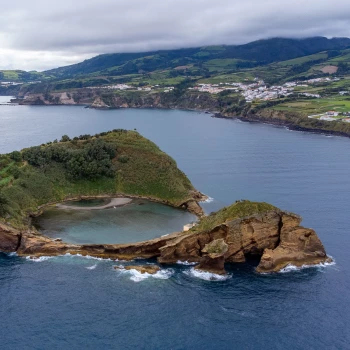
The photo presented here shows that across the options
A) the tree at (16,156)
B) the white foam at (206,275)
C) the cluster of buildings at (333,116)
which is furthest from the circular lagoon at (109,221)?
the cluster of buildings at (333,116)

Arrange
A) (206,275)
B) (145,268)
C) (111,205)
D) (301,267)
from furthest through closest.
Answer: (111,205)
(301,267)
(145,268)
(206,275)

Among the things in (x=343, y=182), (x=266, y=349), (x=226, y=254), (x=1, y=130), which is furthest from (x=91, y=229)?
(x=1, y=130)

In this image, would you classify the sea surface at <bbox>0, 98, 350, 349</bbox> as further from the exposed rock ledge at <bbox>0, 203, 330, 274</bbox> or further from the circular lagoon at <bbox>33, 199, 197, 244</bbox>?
the circular lagoon at <bbox>33, 199, 197, 244</bbox>

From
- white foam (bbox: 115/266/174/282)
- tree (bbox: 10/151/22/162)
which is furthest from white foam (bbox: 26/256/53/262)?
tree (bbox: 10/151/22/162)

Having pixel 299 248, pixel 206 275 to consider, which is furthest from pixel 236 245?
pixel 299 248

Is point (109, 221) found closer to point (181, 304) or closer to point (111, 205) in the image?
point (111, 205)

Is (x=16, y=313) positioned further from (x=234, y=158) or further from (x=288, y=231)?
(x=234, y=158)

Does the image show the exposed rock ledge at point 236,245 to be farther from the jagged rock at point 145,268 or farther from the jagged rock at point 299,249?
the jagged rock at point 145,268
